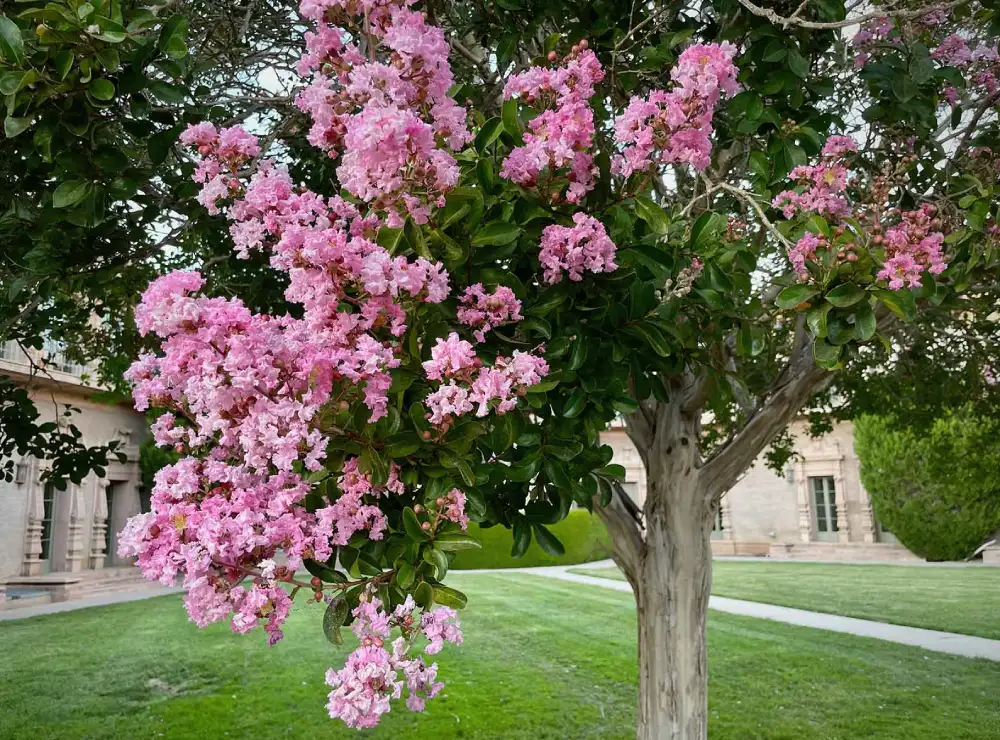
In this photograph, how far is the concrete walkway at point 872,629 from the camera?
28.7ft

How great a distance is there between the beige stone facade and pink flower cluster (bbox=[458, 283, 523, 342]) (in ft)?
72.1

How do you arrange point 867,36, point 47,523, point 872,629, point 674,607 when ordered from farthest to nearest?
point 47,523
point 872,629
point 674,607
point 867,36

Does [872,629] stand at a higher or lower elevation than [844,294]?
lower

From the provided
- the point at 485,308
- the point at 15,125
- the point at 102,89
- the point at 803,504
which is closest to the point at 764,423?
the point at 485,308

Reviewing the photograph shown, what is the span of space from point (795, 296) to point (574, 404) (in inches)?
26.3

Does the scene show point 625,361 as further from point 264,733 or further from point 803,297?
point 264,733

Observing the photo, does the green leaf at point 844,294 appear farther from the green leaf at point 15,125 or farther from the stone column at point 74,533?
the stone column at point 74,533

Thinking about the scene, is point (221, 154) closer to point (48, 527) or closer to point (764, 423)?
point (764, 423)

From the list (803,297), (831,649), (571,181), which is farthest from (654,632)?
(831,649)

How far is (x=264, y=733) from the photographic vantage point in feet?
19.8

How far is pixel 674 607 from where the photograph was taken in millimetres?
4281

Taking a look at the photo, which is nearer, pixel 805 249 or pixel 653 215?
pixel 653 215

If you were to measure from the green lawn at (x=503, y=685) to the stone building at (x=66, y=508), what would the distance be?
13.7 feet

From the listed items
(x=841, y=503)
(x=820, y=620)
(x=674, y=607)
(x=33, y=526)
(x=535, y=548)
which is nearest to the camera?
(x=674, y=607)
